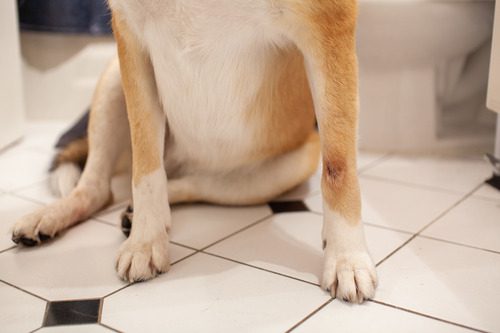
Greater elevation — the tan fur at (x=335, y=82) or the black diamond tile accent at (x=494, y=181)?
the tan fur at (x=335, y=82)

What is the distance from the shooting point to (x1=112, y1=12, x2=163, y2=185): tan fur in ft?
4.64

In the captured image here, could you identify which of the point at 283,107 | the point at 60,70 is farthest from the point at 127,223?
the point at 60,70

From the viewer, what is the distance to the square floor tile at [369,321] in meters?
1.10

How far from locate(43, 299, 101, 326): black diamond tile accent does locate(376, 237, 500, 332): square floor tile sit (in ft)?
1.99

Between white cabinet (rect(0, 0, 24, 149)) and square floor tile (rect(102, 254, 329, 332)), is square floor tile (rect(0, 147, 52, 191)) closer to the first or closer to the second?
white cabinet (rect(0, 0, 24, 149))

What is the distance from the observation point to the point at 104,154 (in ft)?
5.83

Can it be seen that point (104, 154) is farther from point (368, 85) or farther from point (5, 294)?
point (368, 85)

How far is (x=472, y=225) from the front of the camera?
1592 millimetres

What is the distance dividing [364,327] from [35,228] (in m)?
0.92

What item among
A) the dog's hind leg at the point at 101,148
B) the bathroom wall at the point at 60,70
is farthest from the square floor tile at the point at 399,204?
the bathroom wall at the point at 60,70

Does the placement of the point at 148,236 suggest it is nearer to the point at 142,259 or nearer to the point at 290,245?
the point at 142,259

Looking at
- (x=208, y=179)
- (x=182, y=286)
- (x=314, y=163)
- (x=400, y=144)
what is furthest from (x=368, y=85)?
(x=182, y=286)

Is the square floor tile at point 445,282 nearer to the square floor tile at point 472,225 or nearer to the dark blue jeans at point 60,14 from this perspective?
the square floor tile at point 472,225

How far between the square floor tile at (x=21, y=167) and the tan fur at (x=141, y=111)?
754mm
